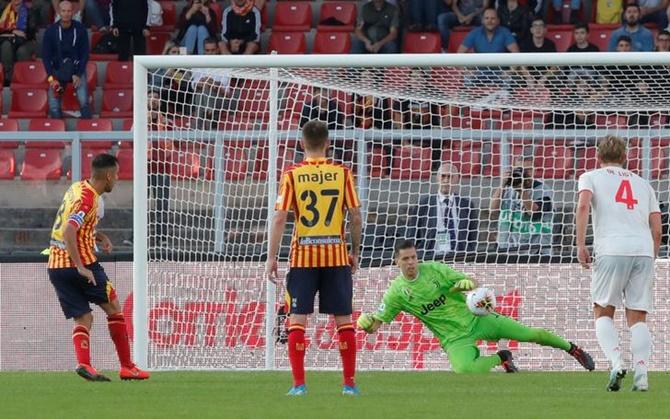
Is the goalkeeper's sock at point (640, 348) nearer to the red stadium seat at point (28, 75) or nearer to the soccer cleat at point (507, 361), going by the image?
the soccer cleat at point (507, 361)

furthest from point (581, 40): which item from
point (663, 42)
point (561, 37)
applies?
point (561, 37)

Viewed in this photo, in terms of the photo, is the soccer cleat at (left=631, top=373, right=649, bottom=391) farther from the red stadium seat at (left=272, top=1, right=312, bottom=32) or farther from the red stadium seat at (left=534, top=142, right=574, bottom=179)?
the red stadium seat at (left=272, top=1, right=312, bottom=32)

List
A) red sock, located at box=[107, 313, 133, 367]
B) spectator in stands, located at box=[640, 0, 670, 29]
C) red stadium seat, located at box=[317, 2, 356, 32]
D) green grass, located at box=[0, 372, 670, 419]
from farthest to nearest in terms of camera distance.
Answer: red stadium seat, located at box=[317, 2, 356, 32] → spectator in stands, located at box=[640, 0, 670, 29] → red sock, located at box=[107, 313, 133, 367] → green grass, located at box=[0, 372, 670, 419]

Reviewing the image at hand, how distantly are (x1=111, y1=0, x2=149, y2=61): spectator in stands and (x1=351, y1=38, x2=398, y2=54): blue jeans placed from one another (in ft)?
9.05

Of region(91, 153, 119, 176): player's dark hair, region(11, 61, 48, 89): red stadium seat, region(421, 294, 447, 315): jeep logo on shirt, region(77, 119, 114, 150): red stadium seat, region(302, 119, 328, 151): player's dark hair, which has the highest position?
region(11, 61, 48, 89): red stadium seat

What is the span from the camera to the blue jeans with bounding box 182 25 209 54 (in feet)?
64.8

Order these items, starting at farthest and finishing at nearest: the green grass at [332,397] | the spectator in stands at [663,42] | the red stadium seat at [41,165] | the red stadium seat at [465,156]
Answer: the spectator in stands at [663,42] < the red stadium seat at [41,165] < the red stadium seat at [465,156] < the green grass at [332,397]

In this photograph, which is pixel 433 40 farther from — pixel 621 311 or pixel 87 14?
pixel 621 311

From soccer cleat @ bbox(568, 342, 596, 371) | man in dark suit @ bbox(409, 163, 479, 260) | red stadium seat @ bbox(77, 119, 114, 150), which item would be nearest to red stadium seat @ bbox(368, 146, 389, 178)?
man in dark suit @ bbox(409, 163, 479, 260)

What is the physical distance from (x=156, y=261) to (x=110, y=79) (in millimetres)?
7093

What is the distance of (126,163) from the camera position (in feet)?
52.0

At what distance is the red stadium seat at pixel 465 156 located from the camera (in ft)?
45.1

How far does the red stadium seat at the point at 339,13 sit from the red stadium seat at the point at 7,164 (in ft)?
21.8

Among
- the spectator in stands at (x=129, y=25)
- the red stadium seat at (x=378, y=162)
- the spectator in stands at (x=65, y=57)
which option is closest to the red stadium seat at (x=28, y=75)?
the spectator in stands at (x=65, y=57)
